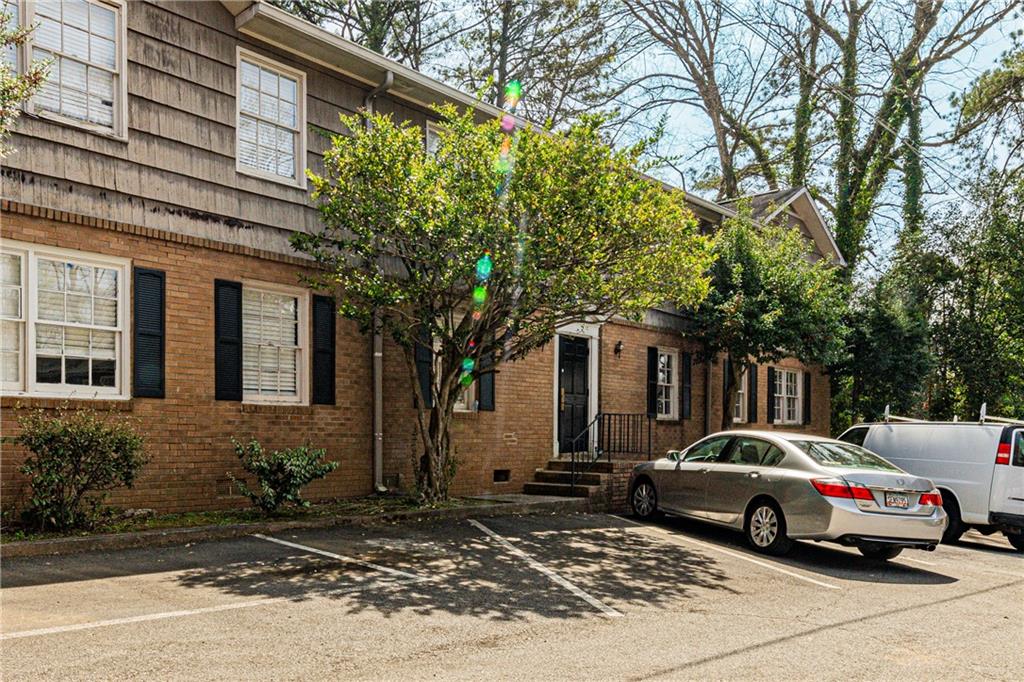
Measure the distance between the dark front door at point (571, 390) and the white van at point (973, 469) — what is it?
5.64 metres

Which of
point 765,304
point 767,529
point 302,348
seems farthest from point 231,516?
point 765,304

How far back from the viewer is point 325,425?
12.1 metres

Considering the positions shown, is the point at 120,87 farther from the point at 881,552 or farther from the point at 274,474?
the point at 881,552

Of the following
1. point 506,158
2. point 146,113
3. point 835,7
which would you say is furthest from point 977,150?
point 146,113

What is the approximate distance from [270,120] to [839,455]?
28.0 ft

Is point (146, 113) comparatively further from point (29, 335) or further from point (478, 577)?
point (478, 577)

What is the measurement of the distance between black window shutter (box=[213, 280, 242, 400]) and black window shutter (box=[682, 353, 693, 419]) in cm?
1100

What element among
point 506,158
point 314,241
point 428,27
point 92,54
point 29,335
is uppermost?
point 428,27

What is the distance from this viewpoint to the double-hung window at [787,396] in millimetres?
23391

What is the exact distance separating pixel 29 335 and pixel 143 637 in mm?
4766

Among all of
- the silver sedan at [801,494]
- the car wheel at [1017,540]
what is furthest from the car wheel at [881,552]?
the car wheel at [1017,540]

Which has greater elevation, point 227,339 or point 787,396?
point 227,339

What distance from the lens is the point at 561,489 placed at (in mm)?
14250

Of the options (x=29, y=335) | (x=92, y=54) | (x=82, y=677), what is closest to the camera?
(x=82, y=677)
